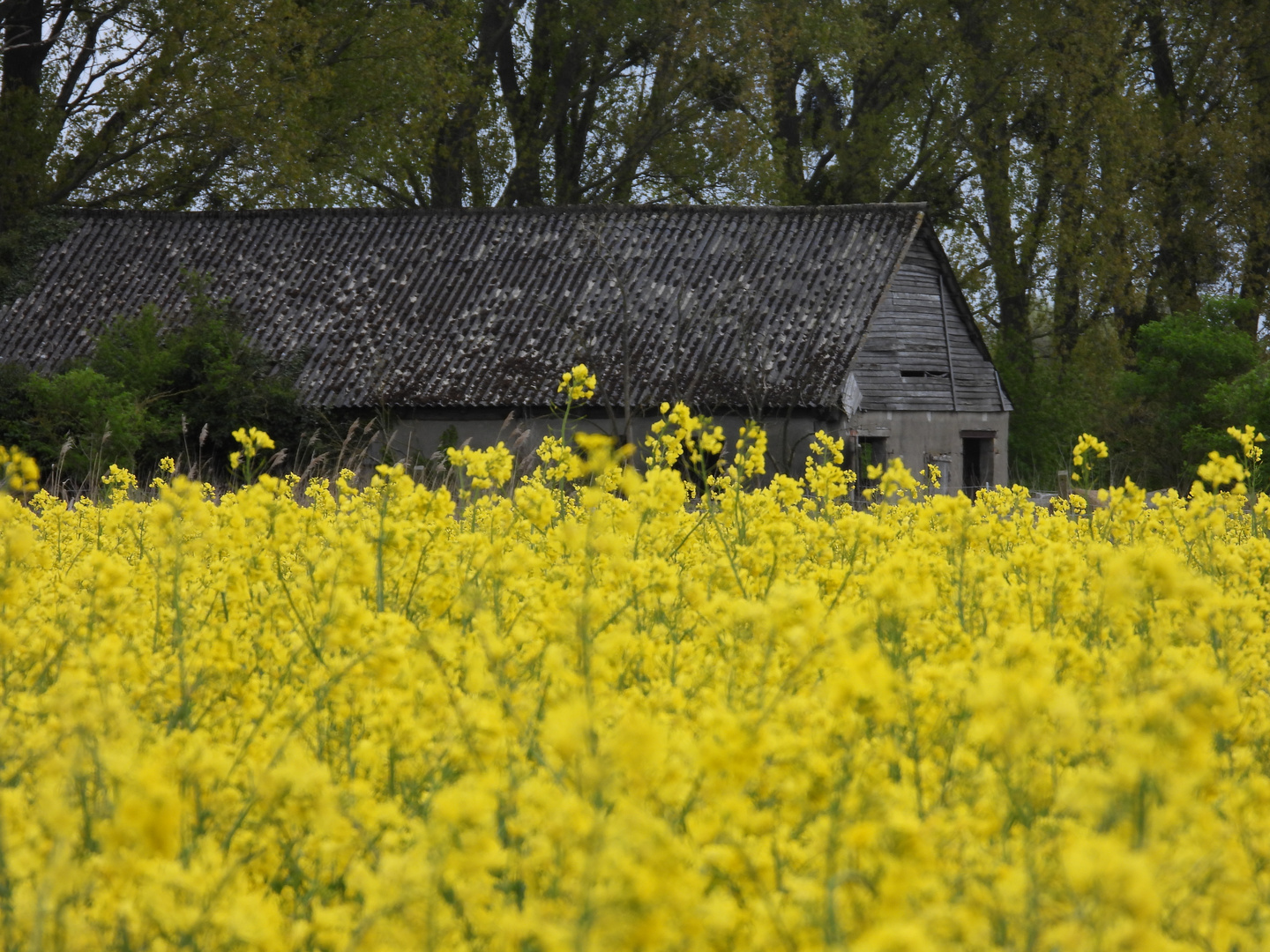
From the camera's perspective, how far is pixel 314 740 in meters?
3.40

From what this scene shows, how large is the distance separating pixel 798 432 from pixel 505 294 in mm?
5087

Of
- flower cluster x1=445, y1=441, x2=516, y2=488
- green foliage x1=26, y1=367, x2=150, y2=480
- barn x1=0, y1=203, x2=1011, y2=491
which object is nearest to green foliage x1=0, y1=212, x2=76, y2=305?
barn x1=0, y1=203, x2=1011, y2=491

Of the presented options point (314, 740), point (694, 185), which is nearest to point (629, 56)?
point (694, 185)

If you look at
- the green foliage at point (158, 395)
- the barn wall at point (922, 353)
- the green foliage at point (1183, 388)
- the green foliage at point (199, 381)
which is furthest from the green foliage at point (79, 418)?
the green foliage at point (1183, 388)

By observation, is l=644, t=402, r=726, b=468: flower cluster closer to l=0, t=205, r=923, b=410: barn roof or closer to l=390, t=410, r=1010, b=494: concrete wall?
l=390, t=410, r=1010, b=494: concrete wall

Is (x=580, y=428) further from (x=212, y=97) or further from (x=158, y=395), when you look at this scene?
(x=212, y=97)

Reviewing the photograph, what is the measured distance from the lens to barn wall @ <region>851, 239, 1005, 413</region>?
20.7 meters

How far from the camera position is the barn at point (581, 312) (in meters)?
18.8

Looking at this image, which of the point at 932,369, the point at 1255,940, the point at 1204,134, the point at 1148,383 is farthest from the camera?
the point at 1204,134

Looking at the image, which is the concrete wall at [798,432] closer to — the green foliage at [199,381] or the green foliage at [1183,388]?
the green foliage at [199,381]

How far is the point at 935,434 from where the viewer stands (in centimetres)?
2136

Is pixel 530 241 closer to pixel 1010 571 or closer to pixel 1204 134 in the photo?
pixel 1204 134

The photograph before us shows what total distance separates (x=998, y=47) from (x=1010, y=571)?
25644 mm

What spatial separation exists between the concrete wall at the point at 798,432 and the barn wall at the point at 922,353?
24 centimetres
